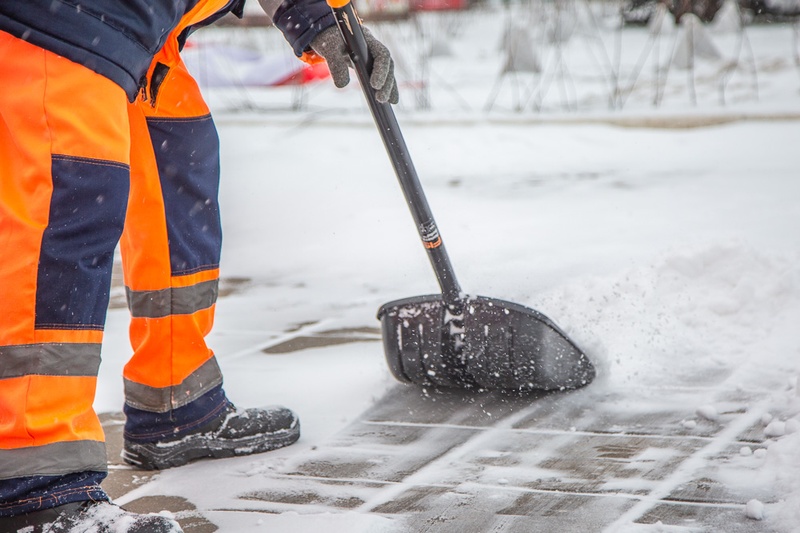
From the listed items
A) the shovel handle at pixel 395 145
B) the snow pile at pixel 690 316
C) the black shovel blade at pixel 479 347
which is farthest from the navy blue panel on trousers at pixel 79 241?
the snow pile at pixel 690 316

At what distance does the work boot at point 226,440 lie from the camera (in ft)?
6.71

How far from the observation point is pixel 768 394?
7.39 ft

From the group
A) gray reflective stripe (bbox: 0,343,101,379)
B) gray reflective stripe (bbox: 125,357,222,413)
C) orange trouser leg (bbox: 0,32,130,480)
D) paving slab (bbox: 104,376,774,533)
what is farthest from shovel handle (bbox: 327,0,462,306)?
gray reflective stripe (bbox: 0,343,101,379)

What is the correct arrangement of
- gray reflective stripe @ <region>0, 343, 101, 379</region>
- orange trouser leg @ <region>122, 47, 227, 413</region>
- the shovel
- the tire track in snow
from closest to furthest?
gray reflective stripe @ <region>0, 343, 101, 379</region>, the tire track in snow, orange trouser leg @ <region>122, 47, 227, 413</region>, the shovel

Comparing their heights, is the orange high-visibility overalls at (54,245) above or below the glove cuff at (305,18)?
below

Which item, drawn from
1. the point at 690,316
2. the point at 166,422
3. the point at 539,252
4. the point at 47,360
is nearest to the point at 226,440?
the point at 166,422

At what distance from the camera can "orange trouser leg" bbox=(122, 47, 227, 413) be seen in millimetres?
1987

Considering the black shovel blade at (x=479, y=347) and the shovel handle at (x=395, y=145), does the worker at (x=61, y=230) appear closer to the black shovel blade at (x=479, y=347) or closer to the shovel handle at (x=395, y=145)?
the shovel handle at (x=395, y=145)

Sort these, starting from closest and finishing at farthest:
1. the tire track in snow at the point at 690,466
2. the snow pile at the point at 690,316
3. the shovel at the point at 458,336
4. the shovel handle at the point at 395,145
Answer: the tire track in snow at the point at 690,466
the shovel handle at the point at 395,145
the shovel at the point at 458,336
the snow pile at the point at 690,316

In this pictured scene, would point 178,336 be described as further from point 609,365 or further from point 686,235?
point 686,235

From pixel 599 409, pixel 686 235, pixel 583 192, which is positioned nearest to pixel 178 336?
pixel 599 409

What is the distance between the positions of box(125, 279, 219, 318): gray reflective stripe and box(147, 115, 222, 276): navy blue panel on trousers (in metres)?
0.05

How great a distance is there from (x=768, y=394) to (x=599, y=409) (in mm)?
403

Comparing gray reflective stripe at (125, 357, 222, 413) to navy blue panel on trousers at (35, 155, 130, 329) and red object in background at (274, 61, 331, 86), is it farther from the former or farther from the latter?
red object in background at (274, 61, 331, 86)
